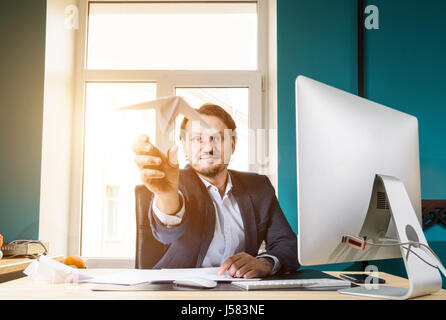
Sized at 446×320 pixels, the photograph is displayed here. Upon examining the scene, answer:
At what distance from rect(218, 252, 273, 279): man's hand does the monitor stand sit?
0.37 meters

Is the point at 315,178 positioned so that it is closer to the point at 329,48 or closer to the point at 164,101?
the point at 164,101

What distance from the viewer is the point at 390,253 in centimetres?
99

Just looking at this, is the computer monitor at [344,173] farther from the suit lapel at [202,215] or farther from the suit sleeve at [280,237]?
the suit lapel at [202,215]

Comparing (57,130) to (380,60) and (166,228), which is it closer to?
(166,228)

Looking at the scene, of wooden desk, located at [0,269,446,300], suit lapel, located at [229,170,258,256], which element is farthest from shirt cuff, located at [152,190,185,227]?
wooden desk, located at [0,269,446,300]

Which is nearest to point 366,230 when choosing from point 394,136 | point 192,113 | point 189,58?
point 394,136

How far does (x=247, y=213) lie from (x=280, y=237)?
0.66 ft

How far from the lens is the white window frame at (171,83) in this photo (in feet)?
6.63

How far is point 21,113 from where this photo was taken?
2002 millimetres

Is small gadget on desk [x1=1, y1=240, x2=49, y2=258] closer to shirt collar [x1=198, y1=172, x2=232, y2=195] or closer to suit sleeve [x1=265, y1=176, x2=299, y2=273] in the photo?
shirt collar [x1=198, y1=172, x2=232, y2=195]

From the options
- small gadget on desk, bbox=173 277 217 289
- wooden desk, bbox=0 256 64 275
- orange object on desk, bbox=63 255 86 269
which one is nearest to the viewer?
small gadget on desk, bbox=173 277 217 289

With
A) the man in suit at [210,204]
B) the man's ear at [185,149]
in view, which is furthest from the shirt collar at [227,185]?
the man's ear at [185,149]

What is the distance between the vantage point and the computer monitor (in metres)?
0.84

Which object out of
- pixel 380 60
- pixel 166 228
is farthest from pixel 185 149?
pixel 380 60
